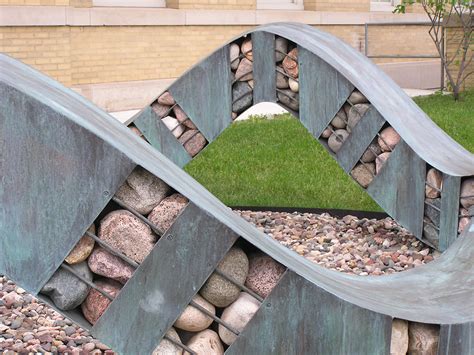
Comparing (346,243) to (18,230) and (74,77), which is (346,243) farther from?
(74,77)

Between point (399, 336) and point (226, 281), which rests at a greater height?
point (226, 281)

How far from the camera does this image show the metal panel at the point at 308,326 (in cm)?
269

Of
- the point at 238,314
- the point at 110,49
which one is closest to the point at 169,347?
the point at 238,314

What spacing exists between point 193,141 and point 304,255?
1109 mm

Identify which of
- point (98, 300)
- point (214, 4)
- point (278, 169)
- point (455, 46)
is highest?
point (214, 4)

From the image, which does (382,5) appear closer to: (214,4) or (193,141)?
(214,4)

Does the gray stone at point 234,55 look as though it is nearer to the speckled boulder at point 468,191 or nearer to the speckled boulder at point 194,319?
the speckled boulder at point 468,191

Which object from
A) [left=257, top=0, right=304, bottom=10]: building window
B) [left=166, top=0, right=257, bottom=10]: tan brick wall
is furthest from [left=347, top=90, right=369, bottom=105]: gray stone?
[left=257, top=0, right=304, bottom=10]: building window

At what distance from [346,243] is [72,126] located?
3658 millimetres

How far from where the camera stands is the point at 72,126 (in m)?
2.52

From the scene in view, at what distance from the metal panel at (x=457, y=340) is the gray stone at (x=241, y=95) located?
343 centimetres

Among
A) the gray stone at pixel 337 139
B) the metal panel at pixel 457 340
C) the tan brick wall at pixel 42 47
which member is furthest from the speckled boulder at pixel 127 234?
the tan brick wall at pixel 42 47

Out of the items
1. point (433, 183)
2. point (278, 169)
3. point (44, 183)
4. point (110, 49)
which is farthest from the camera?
point (110, 49)

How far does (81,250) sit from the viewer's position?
8.59 ft
